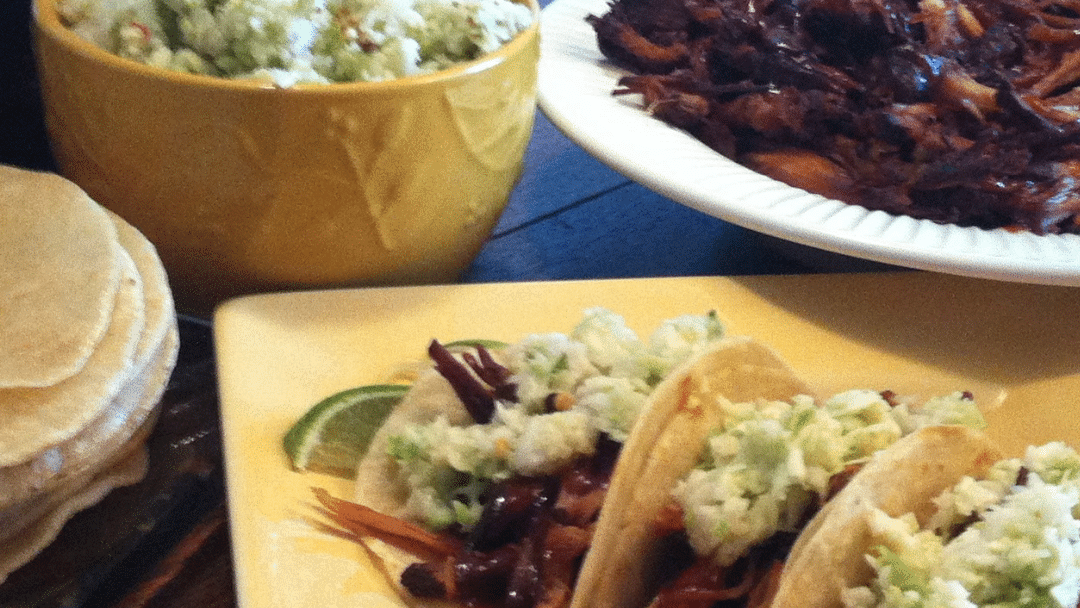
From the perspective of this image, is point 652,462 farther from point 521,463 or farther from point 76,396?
point 76,396

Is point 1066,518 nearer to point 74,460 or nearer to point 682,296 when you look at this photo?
point 682,296

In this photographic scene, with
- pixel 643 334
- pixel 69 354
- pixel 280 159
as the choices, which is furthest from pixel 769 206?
pixel 69 354

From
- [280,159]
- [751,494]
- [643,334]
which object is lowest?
[643,334]

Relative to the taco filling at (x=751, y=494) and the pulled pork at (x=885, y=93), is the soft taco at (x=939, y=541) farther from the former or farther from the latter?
the pulled pork at (x=885, y=93)

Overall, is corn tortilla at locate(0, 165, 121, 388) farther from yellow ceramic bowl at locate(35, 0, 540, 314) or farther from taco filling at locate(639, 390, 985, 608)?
taco filling at locate(639, 390, 985, 608)

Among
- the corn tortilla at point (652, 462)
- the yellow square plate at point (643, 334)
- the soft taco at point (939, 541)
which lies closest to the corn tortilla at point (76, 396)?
the yellow square plate at point (643, 334)
